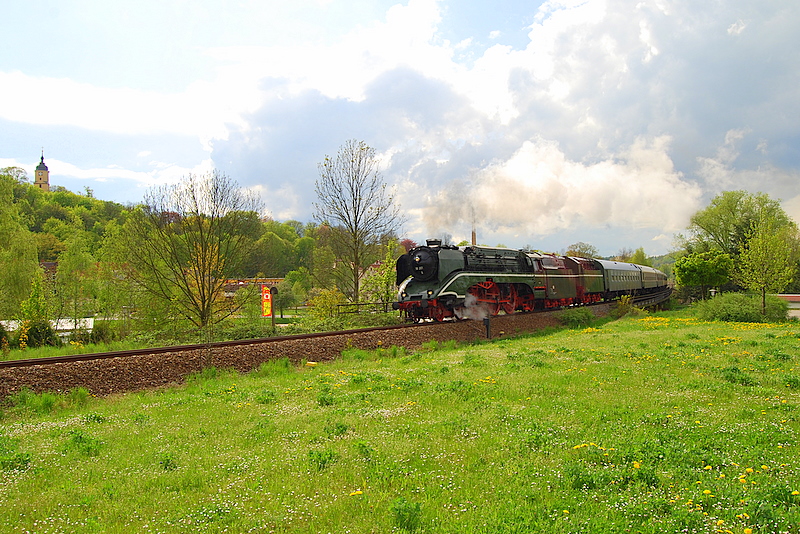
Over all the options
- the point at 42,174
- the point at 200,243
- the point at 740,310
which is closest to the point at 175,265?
the point at 200,243

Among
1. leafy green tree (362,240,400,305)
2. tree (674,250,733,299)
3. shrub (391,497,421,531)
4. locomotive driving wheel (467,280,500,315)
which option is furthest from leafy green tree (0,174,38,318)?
tree (674,250,733,299)

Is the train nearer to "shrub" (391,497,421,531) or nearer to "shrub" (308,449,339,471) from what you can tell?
"shrub" (308,449,339,471)

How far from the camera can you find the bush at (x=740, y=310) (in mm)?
30078

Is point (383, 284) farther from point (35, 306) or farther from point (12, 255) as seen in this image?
point (12, 255)

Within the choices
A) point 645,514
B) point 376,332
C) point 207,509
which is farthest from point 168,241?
point 645,514

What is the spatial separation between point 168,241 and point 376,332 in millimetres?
11983

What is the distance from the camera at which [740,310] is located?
3031 cm

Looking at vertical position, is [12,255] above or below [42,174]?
below

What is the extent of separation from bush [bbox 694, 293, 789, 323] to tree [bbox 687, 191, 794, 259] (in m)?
31.9

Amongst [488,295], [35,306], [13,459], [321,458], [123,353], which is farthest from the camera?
[488,295]

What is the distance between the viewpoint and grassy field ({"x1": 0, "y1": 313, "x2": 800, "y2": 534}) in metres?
4.96

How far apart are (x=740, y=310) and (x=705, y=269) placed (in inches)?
639

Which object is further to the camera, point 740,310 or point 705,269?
point 705,269

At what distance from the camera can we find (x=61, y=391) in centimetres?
1107
